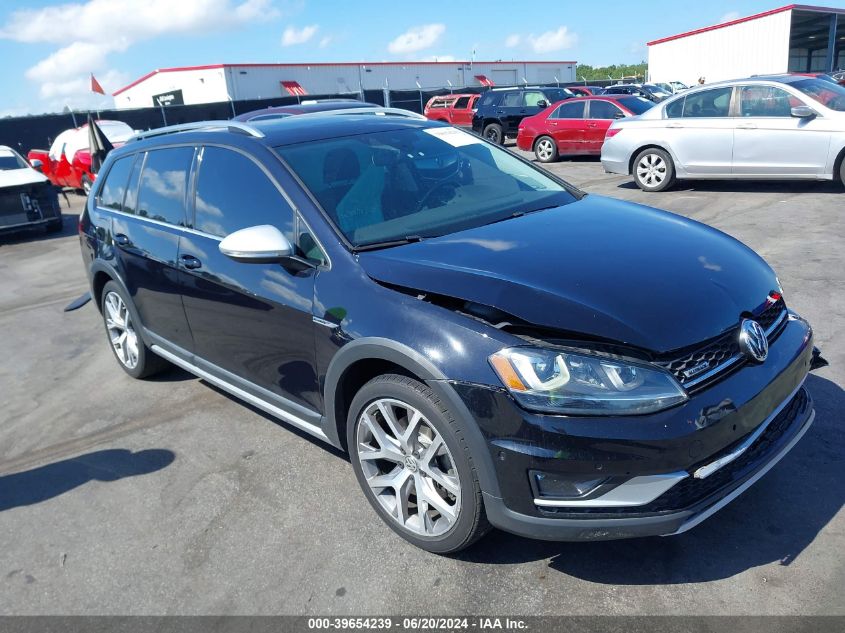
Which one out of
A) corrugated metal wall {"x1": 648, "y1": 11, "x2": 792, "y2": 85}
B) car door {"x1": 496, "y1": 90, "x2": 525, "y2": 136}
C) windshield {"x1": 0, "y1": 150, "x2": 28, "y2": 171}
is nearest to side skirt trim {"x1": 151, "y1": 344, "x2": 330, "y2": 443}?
windshield {"x1": 0, "y1": 150, "x2": 28, "y2": 171}

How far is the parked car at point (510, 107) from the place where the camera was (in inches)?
792

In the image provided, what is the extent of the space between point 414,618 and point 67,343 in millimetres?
5189

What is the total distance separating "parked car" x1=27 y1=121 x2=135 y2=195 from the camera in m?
17.1

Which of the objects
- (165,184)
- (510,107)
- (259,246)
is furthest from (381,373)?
(510,107)

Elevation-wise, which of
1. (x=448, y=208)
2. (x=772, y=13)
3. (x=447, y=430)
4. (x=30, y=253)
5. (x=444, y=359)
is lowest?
(x=30, y=253)

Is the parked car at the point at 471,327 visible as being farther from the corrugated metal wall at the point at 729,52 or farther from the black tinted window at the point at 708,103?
the corrugated metal wall at the point at 729,52

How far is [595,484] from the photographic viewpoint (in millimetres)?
2447

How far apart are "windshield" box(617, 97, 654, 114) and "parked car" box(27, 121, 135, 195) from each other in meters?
12.0

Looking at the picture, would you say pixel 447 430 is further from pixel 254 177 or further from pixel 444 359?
pixel 254 177

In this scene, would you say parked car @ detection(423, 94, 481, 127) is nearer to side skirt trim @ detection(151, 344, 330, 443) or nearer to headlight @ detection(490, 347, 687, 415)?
side skirt trim @ detection(151, 344, 330, 443)

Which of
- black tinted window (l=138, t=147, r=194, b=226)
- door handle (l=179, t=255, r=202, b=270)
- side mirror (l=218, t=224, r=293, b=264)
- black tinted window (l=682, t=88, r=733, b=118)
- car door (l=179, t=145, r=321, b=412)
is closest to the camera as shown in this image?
side mirror (l=218, t=224, r=293, b=264)

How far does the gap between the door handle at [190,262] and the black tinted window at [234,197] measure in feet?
0.58

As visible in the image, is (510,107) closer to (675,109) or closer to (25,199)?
(675,109)

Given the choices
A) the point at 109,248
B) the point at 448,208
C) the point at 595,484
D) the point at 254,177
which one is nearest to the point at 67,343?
the point at 109,248
